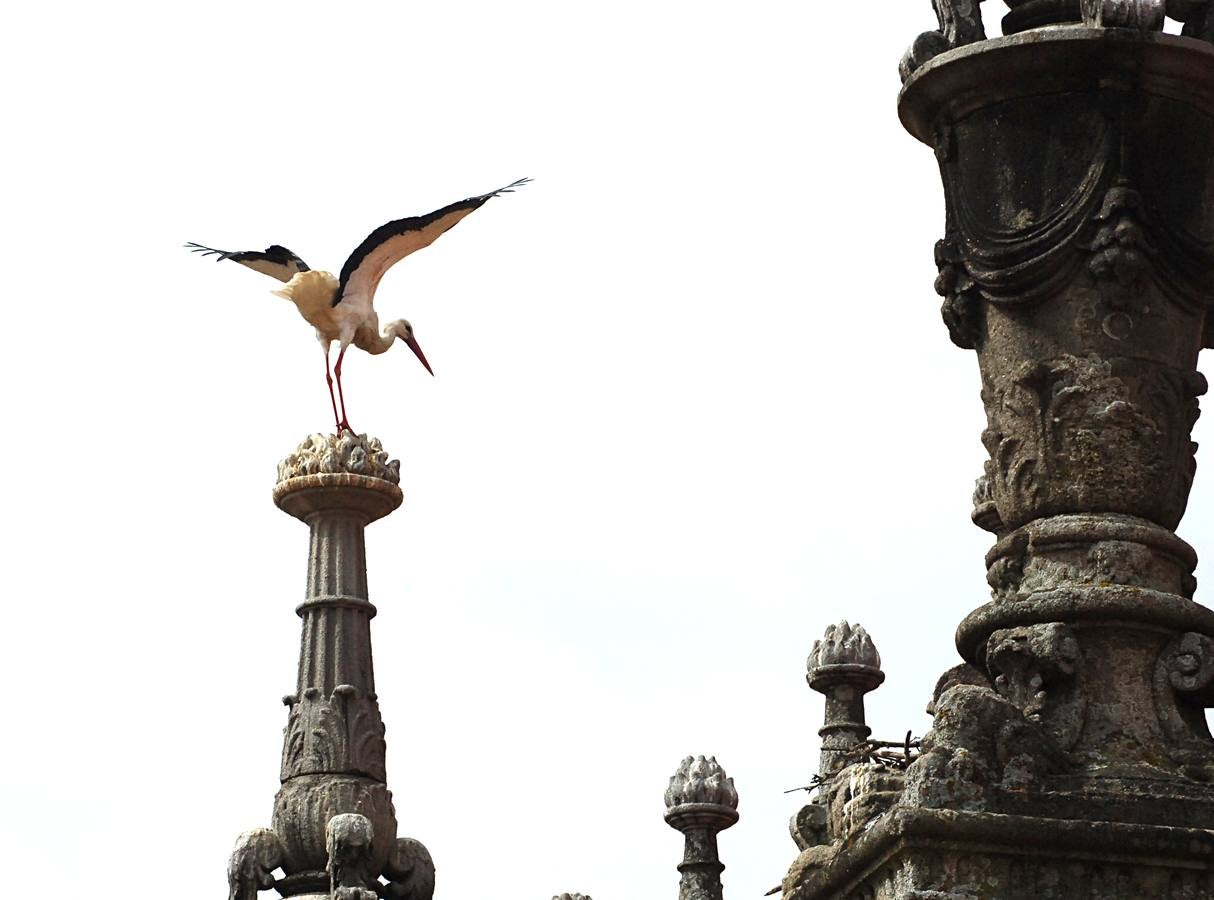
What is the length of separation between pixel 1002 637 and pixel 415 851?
8.44 metres

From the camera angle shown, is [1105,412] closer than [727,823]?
Yes

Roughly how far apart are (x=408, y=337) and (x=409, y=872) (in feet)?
14.7

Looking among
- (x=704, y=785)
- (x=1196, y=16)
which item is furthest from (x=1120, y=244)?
(x=704, y=785)

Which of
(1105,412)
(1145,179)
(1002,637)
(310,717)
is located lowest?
(1002,637)

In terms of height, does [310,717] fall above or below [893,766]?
above

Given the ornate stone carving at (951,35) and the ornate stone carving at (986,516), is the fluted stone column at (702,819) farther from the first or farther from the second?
the ornate stone carving at (951,35)

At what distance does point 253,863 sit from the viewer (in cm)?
1625

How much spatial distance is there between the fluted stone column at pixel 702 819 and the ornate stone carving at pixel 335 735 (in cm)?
349

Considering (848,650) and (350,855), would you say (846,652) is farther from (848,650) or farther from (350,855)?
(350,855)

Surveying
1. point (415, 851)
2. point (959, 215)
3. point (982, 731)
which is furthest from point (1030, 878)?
point (415, 851)

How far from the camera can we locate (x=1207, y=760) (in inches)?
334

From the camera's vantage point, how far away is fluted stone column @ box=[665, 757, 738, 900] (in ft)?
65.2

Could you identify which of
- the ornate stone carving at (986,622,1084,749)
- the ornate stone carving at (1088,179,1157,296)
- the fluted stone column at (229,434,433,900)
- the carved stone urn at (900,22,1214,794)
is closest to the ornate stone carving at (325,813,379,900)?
the fluted stone column at (229,434,433,900)

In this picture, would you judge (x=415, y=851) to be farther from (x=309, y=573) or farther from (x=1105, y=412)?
(x=1105, y=412)
